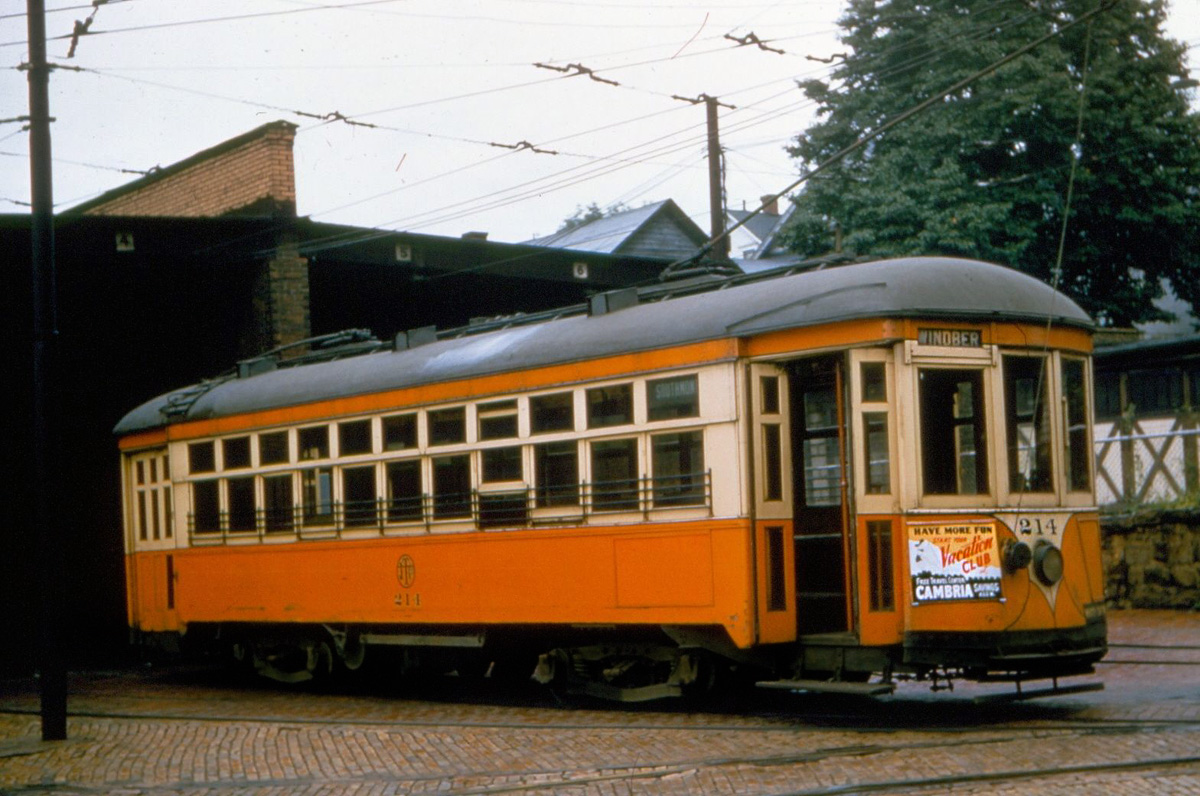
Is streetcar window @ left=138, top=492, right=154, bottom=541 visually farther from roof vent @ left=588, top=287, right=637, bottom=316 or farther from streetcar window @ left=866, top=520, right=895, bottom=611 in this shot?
streetcar window @ left=866, top=520, right=895, bottom=611

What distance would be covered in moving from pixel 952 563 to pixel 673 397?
2.25 metres

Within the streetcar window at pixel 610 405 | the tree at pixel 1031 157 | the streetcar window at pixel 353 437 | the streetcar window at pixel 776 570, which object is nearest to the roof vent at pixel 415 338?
the streetcar window at pixel 353 437

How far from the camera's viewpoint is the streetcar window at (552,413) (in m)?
12.3

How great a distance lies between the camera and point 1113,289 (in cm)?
3444

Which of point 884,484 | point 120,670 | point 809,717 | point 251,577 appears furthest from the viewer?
point 120,670

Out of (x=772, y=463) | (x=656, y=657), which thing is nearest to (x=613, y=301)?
(x=772, y=463)

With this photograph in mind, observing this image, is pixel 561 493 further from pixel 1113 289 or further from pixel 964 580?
pixel 1113 289

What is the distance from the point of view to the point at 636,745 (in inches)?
406

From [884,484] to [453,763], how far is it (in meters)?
3.20

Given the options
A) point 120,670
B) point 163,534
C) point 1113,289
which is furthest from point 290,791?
point 1113,289

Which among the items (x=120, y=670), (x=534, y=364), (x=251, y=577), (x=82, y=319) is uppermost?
(x=82, y=319)

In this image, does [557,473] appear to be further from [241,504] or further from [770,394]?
[241,504]

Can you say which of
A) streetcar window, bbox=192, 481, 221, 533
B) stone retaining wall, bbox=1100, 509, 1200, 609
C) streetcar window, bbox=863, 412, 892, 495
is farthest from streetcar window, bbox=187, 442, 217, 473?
stone retaining wall, bbox=1100, 509, 1200, 609

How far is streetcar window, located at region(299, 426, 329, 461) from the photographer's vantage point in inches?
580
